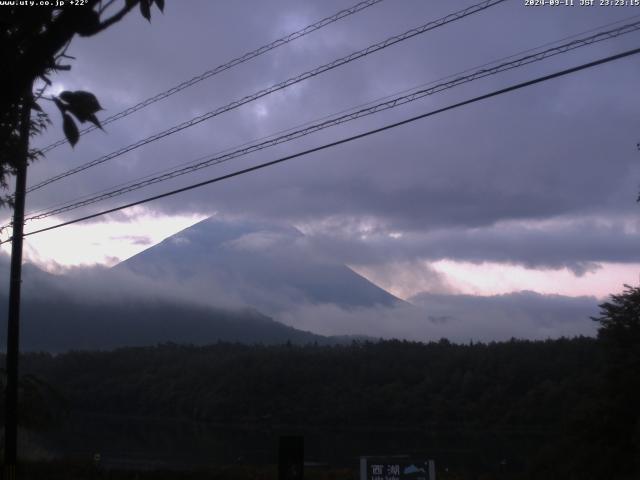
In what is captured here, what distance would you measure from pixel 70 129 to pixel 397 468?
10539 mm

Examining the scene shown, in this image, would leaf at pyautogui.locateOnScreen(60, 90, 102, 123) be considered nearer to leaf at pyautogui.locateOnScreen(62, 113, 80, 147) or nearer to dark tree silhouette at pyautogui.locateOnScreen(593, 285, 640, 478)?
leaf at pyautogui.locateOnScreen(62, 113, 80, 147)

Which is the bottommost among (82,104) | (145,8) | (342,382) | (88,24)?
(342,382)

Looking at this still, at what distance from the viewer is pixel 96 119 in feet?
16.1

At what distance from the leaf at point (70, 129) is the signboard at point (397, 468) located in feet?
33.3

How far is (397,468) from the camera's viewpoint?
13.7 m

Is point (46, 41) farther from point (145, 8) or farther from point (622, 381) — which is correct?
point (622, 381)

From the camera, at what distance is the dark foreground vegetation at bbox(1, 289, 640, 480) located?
2983 cm

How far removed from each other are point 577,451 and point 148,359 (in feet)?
218

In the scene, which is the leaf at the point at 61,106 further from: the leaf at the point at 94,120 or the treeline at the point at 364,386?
the treeline at the point at 364,386

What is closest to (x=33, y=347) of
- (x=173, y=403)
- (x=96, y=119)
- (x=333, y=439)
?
(x=173, y=403)

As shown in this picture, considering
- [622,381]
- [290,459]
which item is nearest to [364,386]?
[622,381]

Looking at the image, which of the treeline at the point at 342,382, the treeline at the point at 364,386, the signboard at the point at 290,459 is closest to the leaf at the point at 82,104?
the signboard at the point at 290,459

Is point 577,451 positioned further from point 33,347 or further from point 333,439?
point 33,347

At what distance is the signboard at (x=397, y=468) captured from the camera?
13.6m
